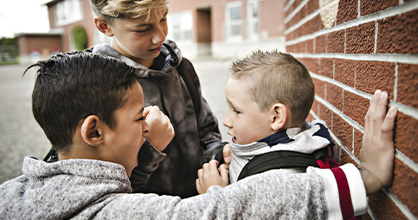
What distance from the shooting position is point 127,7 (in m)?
1.49

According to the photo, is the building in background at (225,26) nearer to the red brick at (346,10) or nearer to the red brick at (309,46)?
the red brick at (309,46)

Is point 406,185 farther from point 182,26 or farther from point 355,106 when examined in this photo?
point 182,26

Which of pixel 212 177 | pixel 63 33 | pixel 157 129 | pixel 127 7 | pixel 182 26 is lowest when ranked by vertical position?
pixel 212 177

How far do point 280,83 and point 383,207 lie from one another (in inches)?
23.0

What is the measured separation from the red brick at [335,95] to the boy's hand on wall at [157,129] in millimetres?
831

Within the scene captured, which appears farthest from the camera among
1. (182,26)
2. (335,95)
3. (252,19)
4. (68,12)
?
(68,12)

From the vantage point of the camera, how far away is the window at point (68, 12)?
2845 cm

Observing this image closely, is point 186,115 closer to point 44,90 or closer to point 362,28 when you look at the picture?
point 44,90

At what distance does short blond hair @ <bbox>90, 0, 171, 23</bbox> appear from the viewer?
1481 millimetres

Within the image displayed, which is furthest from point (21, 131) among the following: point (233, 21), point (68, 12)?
point (68, 12)

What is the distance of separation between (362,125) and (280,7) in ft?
52.5

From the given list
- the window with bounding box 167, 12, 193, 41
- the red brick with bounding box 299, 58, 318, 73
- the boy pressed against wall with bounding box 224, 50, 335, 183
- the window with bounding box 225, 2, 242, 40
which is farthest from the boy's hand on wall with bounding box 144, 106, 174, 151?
the window with bounding box 167, 12, 193, 41

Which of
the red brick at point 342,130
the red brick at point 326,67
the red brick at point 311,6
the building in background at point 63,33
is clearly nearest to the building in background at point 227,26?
the building in background at point 63,33

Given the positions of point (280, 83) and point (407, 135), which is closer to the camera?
point (407, 135)
